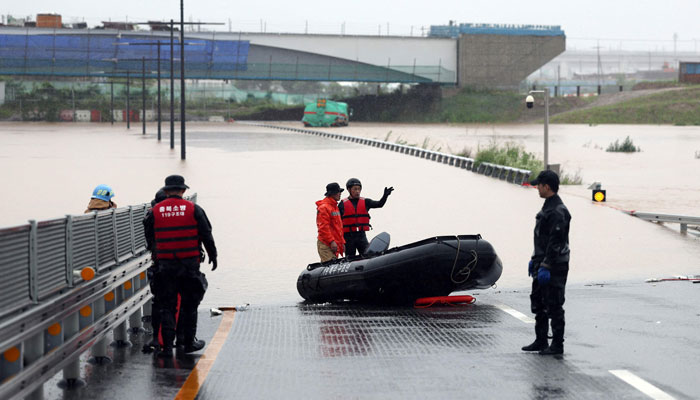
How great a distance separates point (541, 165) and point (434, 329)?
33.7 metres

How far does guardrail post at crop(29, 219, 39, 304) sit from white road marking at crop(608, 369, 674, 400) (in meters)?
4.52

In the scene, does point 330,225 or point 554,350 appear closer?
point 554,350

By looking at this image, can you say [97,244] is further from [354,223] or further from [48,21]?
[48,21]

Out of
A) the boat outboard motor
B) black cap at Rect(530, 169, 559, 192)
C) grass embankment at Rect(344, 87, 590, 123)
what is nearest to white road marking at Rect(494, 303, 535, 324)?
the boat outboard motor

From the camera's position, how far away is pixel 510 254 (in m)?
18.9

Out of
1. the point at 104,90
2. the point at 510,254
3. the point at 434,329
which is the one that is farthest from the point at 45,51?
the point at 434,329

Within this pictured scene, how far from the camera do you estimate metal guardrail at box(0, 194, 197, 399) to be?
660 centimetres

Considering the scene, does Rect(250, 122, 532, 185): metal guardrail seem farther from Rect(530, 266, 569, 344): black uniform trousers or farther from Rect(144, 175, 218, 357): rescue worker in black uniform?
Rect(144, 175, 218, 357): rescue worker in black uniform

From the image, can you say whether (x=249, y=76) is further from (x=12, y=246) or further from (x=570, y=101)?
(x=12, y=246)

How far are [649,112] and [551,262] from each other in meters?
106

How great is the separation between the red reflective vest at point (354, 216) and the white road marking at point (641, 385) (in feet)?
22.0

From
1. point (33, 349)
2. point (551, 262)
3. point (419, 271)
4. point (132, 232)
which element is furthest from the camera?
point (419, 271)

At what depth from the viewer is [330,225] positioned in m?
14.1

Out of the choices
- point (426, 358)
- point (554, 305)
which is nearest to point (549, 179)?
point (554, 305)
